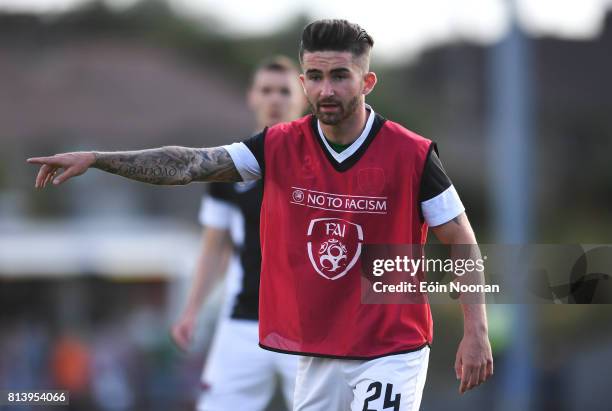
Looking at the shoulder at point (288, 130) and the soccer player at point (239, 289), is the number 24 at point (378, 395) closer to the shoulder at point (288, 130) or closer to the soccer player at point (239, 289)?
the shoulder at point (288, 130)

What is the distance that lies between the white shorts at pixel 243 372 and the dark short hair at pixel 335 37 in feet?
8.55

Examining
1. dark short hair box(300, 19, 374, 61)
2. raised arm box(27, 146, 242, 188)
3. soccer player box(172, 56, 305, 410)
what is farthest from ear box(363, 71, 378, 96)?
soccer player box(172, 56, 305, 410)

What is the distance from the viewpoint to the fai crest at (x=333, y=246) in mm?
5398

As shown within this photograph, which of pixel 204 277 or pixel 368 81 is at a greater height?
pixel 368 81

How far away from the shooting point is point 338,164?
5418 millimetres

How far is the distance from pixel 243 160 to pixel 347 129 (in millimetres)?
523

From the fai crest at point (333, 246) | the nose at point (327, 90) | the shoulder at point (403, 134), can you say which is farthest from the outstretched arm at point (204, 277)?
the nose at point (327, 90)

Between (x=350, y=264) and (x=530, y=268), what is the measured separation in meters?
2.43

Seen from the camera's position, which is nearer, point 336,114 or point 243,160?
point 336,114

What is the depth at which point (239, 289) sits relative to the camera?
7.62 m

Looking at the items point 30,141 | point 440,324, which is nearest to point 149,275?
point 440,324

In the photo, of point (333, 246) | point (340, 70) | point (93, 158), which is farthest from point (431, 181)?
point (93, 158)

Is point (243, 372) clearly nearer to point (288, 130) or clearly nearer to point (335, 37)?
point (288, 130)

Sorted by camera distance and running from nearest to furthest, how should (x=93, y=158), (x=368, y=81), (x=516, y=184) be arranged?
(x=93, y=158) → (x=368, y=81) → (x=516, y=184)
